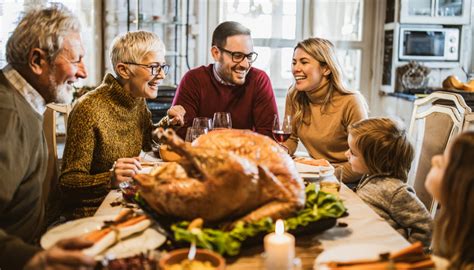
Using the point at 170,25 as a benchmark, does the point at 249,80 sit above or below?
below

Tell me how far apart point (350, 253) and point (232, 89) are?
1.96 m

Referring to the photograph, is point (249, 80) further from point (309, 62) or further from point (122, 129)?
point (122, 129)

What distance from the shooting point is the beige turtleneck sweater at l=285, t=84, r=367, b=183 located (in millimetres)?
2625

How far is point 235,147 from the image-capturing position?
128 cm

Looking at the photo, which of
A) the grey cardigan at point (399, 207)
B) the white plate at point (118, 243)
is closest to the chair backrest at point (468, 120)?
the grey cardigan at point (399, 207)

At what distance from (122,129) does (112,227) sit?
1.06m

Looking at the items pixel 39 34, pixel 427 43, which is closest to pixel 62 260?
pixel 39 34

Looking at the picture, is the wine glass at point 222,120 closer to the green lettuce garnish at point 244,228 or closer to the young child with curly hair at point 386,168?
the young child with curly hair at point 386,168

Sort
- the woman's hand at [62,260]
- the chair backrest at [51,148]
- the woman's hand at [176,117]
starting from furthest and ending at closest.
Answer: the woman's hand at [176,117] → the chair backrest at [51,148] → the woman's hand at [62,260]

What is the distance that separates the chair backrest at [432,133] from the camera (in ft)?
7.31

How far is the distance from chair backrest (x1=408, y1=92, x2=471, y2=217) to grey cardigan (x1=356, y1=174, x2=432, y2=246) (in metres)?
0.57

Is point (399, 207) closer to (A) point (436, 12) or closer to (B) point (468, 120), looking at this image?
(B) point (468, 120)

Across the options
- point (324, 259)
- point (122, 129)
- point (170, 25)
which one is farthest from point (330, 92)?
point (170, 25)

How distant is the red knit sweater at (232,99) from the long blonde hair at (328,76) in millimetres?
197
